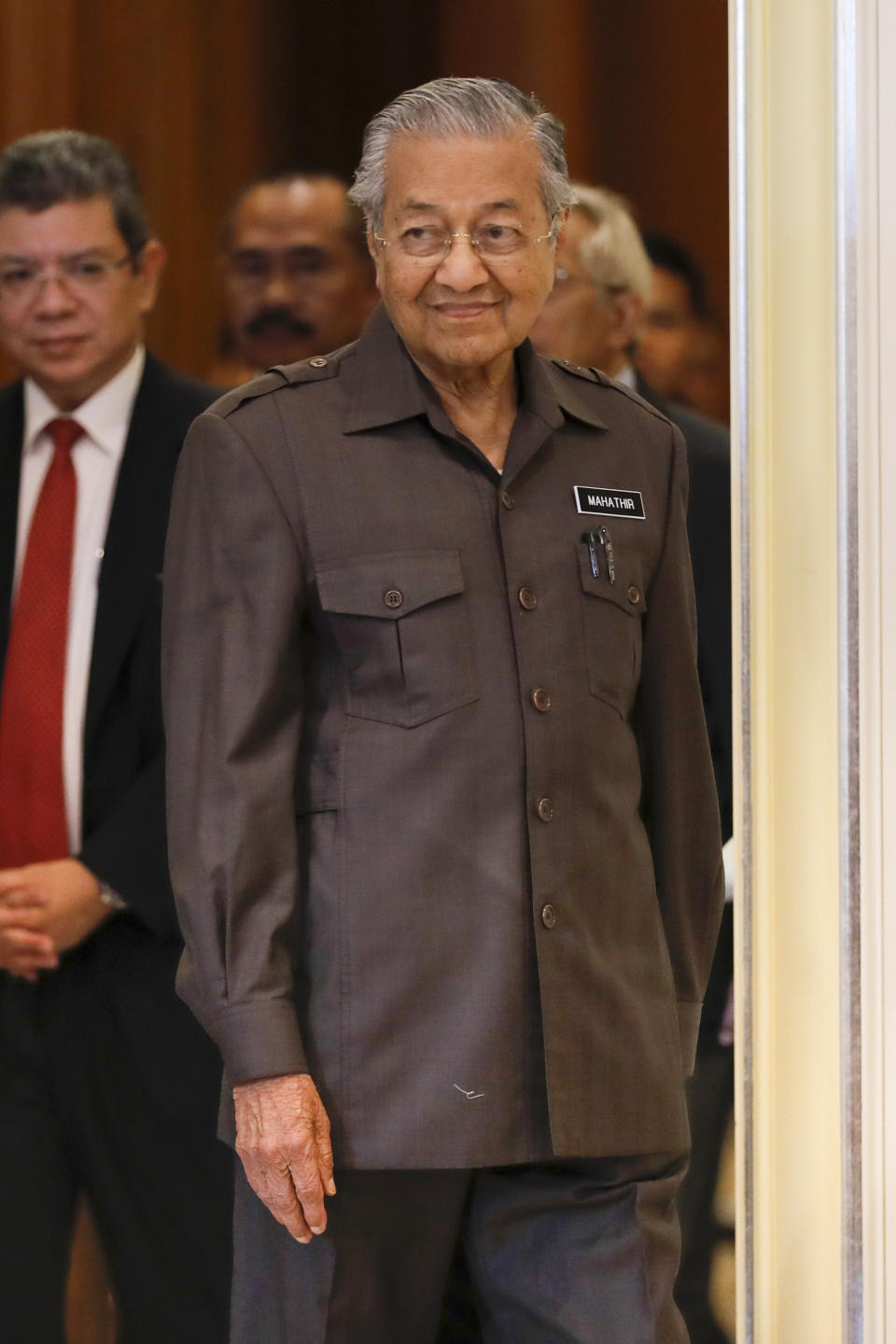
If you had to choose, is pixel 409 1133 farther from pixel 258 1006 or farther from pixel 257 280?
pixel 257 280

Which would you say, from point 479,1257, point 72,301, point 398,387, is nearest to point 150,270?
point 72,301

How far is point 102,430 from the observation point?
209 centimetres

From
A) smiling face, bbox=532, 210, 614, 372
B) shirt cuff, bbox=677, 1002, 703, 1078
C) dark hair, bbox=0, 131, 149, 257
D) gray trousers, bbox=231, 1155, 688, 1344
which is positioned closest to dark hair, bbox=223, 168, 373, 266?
dark hair, bbox=0, 131, 149, 257

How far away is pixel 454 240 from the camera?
158 centimetres

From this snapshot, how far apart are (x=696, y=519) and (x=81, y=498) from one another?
755 mm

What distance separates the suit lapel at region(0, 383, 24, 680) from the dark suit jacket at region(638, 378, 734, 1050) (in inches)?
32.0

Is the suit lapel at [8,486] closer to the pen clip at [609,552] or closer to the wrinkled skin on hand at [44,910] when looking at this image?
the wrinkled skin on hand at [44,910]

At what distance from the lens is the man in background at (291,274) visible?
2074 mm

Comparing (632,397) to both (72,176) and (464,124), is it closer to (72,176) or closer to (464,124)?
(464,124)

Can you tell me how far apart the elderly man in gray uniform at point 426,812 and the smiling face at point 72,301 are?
0.50 metres

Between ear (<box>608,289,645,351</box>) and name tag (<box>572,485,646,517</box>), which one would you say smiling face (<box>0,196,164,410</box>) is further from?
name tag (<box>572,485,646,517</box>)

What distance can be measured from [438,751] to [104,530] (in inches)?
28.0

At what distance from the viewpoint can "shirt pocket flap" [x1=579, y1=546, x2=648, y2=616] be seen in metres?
1.64

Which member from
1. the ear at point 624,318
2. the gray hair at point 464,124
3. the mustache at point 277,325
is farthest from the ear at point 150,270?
the ear at point 624,318
